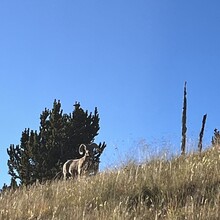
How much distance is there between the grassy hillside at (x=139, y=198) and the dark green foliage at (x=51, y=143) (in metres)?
18.9

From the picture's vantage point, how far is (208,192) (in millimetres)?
6723

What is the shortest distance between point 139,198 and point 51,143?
899 inches

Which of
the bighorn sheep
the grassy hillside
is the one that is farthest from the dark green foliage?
the grassy hillside

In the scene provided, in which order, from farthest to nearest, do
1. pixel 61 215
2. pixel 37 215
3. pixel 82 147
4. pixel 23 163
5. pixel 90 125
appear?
pixel 90 125 < pixel 23 163 < pixel 82 147 < pixel 37 215 < pixel 61 215

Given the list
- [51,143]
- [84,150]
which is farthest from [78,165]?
[51,143]

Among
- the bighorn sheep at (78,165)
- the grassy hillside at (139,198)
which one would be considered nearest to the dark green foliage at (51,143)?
the bighorn sheep at (78,165)

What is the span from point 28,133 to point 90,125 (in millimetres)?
3645

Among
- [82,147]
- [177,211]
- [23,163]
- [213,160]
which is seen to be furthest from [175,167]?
[23,163]

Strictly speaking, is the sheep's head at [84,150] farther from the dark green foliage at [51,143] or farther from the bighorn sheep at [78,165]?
the dark green foliage at [51,143]

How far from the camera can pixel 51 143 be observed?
2942cm

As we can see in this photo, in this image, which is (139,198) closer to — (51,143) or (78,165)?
(78,165)

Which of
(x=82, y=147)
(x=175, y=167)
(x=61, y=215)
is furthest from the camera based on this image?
(x=82, y=147)

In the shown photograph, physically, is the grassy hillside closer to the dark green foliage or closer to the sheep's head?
the sheep's head

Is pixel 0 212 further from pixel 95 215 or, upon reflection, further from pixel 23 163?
pixel 23 163
